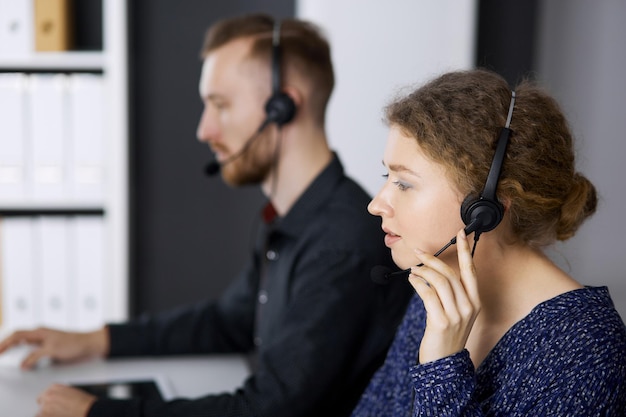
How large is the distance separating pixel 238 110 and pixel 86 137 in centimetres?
64

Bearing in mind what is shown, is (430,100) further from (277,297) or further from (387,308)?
(277,297)

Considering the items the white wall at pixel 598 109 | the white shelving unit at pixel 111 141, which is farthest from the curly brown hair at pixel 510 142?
the white shelving unit at pixel 111 141

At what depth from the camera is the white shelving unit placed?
2104 mm

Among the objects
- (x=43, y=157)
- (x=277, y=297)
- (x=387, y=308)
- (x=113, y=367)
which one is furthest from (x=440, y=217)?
(x=43, y=157)

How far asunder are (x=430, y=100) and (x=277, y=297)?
2.12 ft

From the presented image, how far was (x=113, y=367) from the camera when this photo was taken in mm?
1578

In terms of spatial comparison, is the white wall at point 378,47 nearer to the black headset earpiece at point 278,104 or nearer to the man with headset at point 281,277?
the man with headset at point 281,277

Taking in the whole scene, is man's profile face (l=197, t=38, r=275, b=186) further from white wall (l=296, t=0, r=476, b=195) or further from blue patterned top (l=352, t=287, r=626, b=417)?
blue patterned top (l=352, t=287, r=626, b=417)

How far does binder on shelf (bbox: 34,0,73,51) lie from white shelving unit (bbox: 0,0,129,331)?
2 centimetres

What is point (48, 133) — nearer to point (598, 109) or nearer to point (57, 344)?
point (57, 344)

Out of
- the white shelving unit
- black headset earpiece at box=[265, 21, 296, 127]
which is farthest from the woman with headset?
the white shelving unit

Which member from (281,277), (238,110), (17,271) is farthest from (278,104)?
(17,271)

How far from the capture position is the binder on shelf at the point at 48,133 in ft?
6.91

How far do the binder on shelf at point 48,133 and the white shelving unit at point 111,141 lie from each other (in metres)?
0.04
